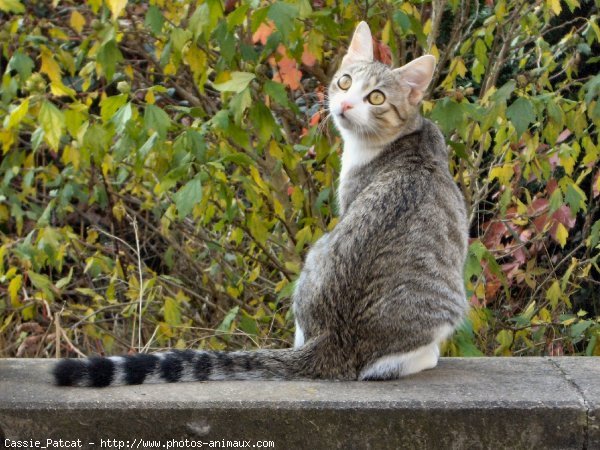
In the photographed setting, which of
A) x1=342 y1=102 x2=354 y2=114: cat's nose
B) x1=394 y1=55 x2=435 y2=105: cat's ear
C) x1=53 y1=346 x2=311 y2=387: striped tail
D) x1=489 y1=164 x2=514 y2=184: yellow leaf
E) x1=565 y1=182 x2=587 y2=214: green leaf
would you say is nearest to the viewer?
x1=53 y1=346 x2=311 y2=387: striped tail

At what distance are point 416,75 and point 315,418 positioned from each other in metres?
1.54

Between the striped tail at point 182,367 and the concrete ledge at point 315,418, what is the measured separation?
0.31ft

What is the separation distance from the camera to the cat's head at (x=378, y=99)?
12.0 feet

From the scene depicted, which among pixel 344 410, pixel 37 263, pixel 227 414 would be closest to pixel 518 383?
pixel 344 410

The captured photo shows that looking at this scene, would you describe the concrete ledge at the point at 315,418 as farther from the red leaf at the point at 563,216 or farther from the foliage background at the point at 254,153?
the red leaf at the point at 563,216

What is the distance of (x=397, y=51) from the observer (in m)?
4.70

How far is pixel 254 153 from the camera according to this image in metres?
5.14

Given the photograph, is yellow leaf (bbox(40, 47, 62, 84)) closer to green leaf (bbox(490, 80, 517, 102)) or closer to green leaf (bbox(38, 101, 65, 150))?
green leaf (bbox(38, 101, 65, 150))

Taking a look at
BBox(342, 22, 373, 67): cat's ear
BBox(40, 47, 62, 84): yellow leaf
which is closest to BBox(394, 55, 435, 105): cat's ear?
BBox(342, 22, 373, 67): cat's ear

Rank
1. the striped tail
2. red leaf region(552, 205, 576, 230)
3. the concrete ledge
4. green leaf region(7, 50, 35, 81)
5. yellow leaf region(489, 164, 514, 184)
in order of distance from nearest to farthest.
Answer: the concrete ledge
the striped tail
green leaf region(7, 50, 35, 81)
yellow leaf region(489, 164, 514, 184)
red leaf region(552, 205, 576, 230)

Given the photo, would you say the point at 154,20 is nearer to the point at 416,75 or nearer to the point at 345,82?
the point at 345,82

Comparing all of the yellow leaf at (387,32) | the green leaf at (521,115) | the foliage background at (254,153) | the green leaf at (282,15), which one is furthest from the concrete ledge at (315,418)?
the yellow leaf at (387,32)

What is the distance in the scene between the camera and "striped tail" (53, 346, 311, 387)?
3.17 metres

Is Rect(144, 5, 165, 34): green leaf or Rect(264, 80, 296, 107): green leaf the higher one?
Rect(144, 5, 165, 34): green leaf
